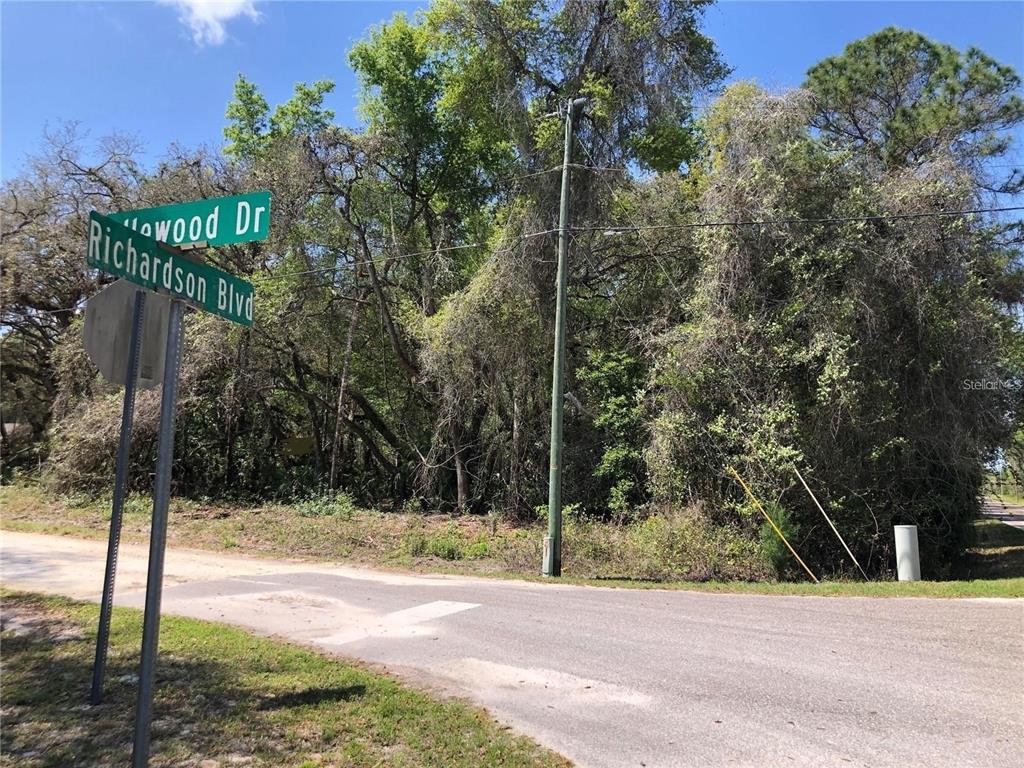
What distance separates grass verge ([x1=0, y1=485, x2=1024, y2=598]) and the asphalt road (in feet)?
4.98

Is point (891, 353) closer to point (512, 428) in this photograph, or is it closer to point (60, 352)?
point (512, 428)

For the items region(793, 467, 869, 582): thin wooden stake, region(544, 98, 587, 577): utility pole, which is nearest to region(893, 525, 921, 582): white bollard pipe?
region(793, 467, 869, 582): thin wooden stake

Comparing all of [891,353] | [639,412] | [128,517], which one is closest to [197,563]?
[128,517]

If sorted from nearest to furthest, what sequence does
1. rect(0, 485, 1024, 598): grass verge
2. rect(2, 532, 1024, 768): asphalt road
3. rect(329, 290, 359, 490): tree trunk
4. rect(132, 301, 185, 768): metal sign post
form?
rect(132, 301, 185, 768): metal sign post
rect(2, 532, 1024, 768): asphalt road
rect(0, 485, 1024, 598): grass verge
rect(329, 290, 359, 490): tree trunk

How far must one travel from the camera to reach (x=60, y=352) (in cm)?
2270

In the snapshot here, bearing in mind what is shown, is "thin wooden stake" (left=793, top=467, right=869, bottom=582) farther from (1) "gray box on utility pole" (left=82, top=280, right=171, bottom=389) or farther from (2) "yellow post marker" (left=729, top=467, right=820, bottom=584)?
(1) "gray box on utility pole" (left=82, top=280, right=171, bottom=389)

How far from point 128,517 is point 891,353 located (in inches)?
730

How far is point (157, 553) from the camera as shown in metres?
3.22

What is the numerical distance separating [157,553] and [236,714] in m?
2.05

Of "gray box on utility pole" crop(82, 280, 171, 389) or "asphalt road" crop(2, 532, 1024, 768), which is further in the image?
"asphalt road" crop(2, 532, 1024, 768)

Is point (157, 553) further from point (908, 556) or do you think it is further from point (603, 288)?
point (603, 288)

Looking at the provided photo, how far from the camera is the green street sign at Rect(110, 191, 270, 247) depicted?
381 centimetres

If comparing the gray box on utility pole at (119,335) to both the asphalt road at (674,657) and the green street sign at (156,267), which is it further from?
the asphalt road at (674,657)

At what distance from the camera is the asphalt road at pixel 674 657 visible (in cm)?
445
